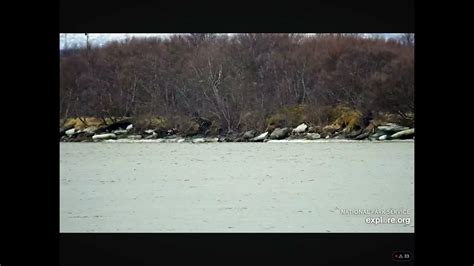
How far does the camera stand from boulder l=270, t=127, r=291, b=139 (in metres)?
6.62

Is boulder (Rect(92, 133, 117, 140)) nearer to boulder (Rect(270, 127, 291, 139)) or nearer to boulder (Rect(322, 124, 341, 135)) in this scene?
boulder (Rect(270, 127, 291, 139))

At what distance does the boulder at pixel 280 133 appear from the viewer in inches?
261

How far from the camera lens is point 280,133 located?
6645 millimetres

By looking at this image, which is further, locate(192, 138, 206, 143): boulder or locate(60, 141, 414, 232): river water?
locate(192, 138, 206, 143): boulder

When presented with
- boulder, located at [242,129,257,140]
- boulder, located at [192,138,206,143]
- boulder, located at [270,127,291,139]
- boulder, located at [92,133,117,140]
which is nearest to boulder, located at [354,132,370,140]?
boulder, located at [270,127,291,139]

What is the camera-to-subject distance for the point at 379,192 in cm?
620

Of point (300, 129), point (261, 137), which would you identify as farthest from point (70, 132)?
point (300, 129)

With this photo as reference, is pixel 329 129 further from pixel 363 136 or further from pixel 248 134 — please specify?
pixel 248 134

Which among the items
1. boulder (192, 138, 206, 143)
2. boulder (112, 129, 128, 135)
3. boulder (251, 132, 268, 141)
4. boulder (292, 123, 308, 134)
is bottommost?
boulder (192, 138, 206, 143)

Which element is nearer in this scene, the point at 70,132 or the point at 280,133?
the point at 70,132

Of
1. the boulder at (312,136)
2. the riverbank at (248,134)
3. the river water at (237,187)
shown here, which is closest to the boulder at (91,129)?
the riverbank at (248,134)

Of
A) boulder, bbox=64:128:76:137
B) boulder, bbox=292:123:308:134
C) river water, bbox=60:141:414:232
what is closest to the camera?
river water, bbox=60:141:414:232

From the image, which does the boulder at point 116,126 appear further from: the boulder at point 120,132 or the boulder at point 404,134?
the boulder at point 404,134
